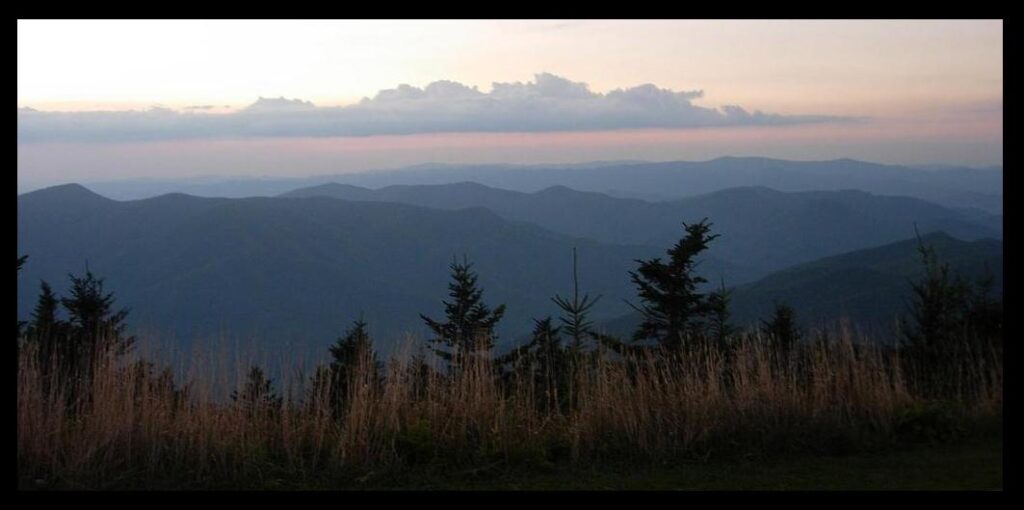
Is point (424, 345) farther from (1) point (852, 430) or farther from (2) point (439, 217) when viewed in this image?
(2) point (439, 217)

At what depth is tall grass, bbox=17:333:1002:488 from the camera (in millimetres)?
5434

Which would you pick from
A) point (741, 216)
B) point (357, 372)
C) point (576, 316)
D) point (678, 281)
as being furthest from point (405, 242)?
point (357, 372)

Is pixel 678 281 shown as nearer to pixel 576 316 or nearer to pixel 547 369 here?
pixel 576 316

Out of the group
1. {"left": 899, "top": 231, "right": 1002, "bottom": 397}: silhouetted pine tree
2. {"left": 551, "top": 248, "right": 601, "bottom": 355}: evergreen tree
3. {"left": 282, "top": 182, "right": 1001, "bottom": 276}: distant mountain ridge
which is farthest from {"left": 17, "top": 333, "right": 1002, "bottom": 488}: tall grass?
{"left": 282, "top": 182, "right": 1001, "bottom": 276}: distant mountain ridge

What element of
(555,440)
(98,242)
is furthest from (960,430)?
(98,242)

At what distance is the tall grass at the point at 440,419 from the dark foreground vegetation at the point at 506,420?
1 cm

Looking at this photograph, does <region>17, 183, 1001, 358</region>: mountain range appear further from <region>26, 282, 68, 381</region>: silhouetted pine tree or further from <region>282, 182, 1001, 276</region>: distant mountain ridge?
<region>26, 282, 68, 381</region>: silhouetted pine tree

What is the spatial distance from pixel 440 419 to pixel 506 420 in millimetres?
483

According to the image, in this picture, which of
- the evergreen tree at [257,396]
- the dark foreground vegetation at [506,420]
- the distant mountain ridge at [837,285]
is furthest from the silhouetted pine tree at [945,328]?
the distant mountain ridge at [837,285]

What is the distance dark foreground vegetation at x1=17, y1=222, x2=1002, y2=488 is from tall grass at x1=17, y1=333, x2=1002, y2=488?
0.01 m

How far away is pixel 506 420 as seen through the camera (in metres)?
5.93

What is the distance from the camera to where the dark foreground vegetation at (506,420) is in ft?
17.6

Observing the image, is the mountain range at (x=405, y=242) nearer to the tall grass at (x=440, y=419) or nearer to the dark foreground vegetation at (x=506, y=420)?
the dark foreground vegetation at (x=506, y=420)

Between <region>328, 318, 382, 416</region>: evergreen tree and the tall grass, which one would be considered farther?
<region>328, 318, 382, 416</region>: evergreen tree
